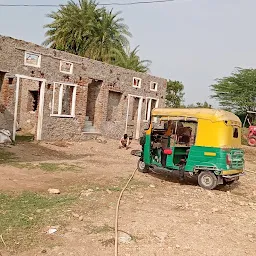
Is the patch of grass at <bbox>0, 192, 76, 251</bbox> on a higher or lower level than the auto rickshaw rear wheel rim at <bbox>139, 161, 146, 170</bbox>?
lower

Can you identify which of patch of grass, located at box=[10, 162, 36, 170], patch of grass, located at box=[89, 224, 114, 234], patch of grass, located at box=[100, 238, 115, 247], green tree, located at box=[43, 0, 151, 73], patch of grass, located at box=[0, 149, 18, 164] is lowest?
patch of grass, located at box=[0, 149, 18, 164]

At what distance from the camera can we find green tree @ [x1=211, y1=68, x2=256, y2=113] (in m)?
31.7

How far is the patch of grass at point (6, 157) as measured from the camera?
1067 cm

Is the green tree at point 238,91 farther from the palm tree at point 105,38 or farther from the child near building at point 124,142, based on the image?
the child near building at point 124,142

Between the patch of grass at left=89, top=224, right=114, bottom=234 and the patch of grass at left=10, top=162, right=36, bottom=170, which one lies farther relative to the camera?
the patch of grass at left=10, top=162, right=36, bottom=170

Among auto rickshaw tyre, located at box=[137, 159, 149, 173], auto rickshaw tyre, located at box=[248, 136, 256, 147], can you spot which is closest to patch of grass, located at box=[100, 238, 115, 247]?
auto rickshaw tyre, located at box=[137, 159, 149, 173]

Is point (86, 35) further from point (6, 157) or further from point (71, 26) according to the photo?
point (6, 157)

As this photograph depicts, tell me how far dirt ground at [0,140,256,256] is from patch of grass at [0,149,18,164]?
3.0 inches

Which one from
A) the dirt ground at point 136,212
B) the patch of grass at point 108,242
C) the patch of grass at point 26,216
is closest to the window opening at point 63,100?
the dirt ground at point 136,212

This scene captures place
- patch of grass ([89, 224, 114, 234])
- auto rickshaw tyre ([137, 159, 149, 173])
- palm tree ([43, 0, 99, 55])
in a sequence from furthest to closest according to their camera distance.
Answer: palm tree ([43, 0, 99, 55]), auto rickshaw tyre ([137, 159, 149, 173]), patch of grass ([89, 224, 114, 234])

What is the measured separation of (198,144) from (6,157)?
6.43 m

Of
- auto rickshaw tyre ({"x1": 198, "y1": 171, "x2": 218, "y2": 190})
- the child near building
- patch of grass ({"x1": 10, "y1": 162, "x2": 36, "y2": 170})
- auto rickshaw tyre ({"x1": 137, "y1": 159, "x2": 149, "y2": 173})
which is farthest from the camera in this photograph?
the child near building

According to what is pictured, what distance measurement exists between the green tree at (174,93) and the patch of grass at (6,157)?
22.5 meters

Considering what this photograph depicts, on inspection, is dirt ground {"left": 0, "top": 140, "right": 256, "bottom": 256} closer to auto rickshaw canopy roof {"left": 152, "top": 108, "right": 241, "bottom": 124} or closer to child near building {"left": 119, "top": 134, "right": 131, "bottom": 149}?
auto rickshaw canopy roof {"left": 152, "top": 108, "right": 241, "bottom": 124}
